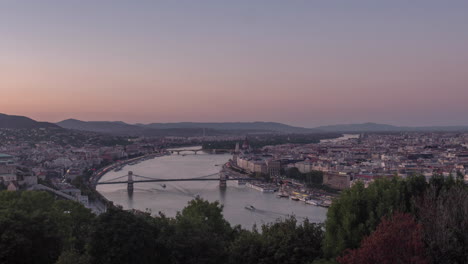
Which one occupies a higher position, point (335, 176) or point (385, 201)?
point (385, 201)

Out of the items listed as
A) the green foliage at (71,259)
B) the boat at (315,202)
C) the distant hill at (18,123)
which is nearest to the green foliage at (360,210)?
the green foliage at (71,259)

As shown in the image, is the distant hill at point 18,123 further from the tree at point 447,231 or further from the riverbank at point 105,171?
the tree at point 447,231

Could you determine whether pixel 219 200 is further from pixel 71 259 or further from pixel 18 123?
pixel 18 123

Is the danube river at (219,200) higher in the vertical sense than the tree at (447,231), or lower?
lower

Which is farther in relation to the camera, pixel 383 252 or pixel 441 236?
pixel 441 236

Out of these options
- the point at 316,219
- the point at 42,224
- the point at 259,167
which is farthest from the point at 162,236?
the point at 259,167

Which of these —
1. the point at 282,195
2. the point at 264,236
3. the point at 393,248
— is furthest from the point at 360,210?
the point at 282,195

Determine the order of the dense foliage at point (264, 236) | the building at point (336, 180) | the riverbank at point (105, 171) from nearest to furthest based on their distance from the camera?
the dense foliage at point (264, 236), the riverbank at point (105, 171), the building at point (336, 180)

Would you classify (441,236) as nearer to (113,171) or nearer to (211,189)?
(211,189)
